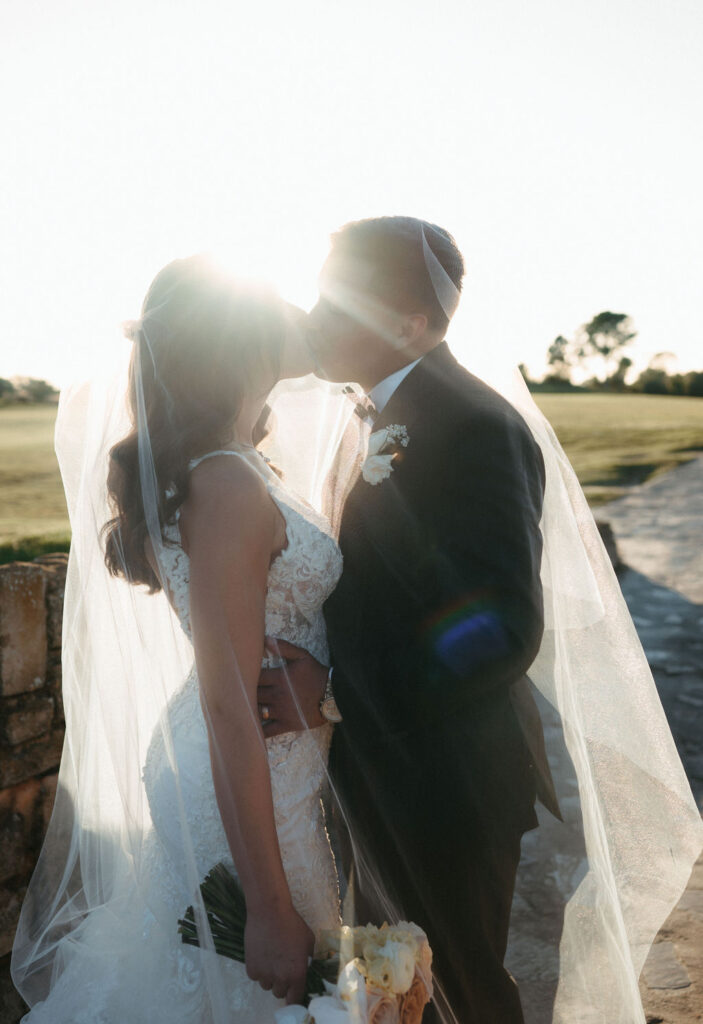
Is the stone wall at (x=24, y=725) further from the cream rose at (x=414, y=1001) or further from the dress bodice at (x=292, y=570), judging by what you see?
the cream rose at (x=414, y=1001)

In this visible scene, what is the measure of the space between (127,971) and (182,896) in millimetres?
220

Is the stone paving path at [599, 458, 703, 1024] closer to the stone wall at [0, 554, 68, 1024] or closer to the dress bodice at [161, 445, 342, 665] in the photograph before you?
the dress bodice at [161, 445, 342, 665]

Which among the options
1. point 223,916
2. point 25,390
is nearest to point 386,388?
point 223,916

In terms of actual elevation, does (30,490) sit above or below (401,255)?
below

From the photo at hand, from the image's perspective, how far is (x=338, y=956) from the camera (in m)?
1.82

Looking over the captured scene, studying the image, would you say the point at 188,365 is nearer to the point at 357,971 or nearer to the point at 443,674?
the point at 443,674

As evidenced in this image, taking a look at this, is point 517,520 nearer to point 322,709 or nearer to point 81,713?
point 322,709

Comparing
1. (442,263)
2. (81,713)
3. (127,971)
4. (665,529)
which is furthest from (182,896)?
(665,529)

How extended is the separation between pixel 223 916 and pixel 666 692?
597 cm

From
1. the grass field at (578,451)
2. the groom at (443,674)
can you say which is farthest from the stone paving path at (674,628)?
the groom at (443,674)

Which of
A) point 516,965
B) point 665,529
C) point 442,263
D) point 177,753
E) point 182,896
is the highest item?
point 442,263

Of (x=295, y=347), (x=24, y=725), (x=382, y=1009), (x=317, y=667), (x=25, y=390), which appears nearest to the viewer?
(x=382, y=1009)

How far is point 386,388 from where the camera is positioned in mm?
2475

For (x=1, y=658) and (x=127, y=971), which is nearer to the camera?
(x=127, y=971)
